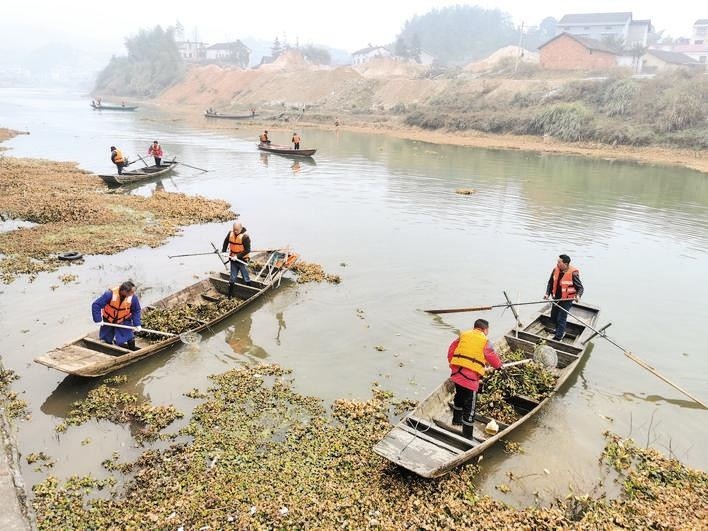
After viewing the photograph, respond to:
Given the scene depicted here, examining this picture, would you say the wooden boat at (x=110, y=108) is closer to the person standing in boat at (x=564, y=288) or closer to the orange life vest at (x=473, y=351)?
the person standing in boat at (x=564, y=288)

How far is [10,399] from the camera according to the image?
992 cm

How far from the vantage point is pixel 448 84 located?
7812cm

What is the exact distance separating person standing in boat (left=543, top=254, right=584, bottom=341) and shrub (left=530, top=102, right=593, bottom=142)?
153 feet

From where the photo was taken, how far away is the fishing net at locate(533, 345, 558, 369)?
1094 cm

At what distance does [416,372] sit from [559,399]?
124 inches

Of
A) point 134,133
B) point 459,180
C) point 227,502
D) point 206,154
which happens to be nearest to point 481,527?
point 227,502

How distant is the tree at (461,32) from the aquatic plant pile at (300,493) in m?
137

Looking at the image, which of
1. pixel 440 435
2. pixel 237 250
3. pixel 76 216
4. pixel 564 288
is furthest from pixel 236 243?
pixel 76 216

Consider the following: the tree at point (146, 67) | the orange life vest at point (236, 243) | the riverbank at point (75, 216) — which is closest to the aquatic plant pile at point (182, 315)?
the orange life vest at point (236, 243)

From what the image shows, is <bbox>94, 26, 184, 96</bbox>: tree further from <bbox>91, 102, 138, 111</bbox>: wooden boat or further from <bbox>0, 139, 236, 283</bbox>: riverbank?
<bbox>0, 139, 236, 283</bbox>: riverbank

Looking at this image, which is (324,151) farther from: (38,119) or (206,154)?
(38,119)

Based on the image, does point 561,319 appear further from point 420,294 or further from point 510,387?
point 420,294

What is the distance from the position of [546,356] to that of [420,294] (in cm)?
582

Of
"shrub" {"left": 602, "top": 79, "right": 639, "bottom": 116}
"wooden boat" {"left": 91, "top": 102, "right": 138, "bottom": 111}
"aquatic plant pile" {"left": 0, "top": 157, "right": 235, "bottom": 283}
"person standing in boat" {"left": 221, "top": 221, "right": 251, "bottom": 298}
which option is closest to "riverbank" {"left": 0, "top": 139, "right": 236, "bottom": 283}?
"aquatic plant pile" {"left": 0, "top": 157, "right": 235, "bottom": 283}
